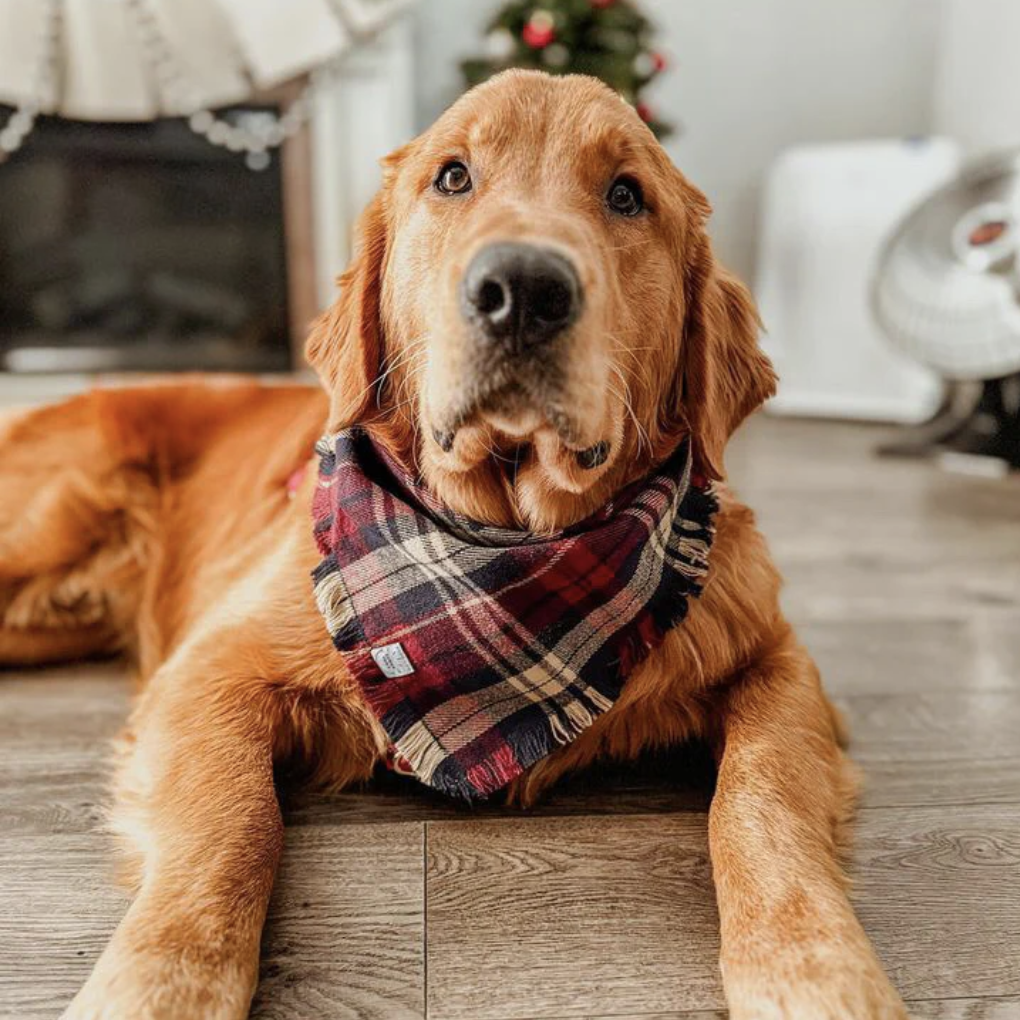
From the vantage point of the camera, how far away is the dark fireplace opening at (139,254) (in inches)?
211

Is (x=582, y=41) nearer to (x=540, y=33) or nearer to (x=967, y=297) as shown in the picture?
(x=540, y=33)

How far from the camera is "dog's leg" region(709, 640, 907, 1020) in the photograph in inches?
42.5

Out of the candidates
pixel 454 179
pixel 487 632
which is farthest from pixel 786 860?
pixel 454 179

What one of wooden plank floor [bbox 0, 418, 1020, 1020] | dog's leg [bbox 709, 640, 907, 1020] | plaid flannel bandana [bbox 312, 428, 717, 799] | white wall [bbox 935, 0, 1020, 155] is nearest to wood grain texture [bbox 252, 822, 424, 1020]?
wooden plank floor [bbox 0, 418, 1020, 1020]

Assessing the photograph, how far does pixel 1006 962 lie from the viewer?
4.06 feet

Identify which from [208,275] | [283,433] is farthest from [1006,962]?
[208,275]

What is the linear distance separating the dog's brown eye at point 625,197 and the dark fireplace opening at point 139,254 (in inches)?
173

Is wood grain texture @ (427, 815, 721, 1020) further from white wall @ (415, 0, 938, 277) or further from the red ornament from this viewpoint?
white wall @ (415, 0, 938, 277)

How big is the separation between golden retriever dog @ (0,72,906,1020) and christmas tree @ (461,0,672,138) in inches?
152

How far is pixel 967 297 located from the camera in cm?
408

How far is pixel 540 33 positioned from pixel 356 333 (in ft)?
13.4

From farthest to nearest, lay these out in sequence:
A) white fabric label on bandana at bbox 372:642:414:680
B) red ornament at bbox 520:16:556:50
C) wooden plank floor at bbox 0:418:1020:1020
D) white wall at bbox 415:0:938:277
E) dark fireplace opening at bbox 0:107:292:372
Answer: white wall at bbox 415:0:938:277 < dark fireplace opening at bbox 0:107:292:372 < red ornament at bbox 520:16:556:50 < white fabric label on bandana at bbox 372:642:414:680 < wooden plank floor at bbox 0:418:1020:1020

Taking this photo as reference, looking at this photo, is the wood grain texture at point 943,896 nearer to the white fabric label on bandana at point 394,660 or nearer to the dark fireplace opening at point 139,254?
the white fabric label on bandana at point 394,660

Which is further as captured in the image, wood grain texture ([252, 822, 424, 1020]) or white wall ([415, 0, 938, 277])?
white wall ([415, 0, 938, 277])
